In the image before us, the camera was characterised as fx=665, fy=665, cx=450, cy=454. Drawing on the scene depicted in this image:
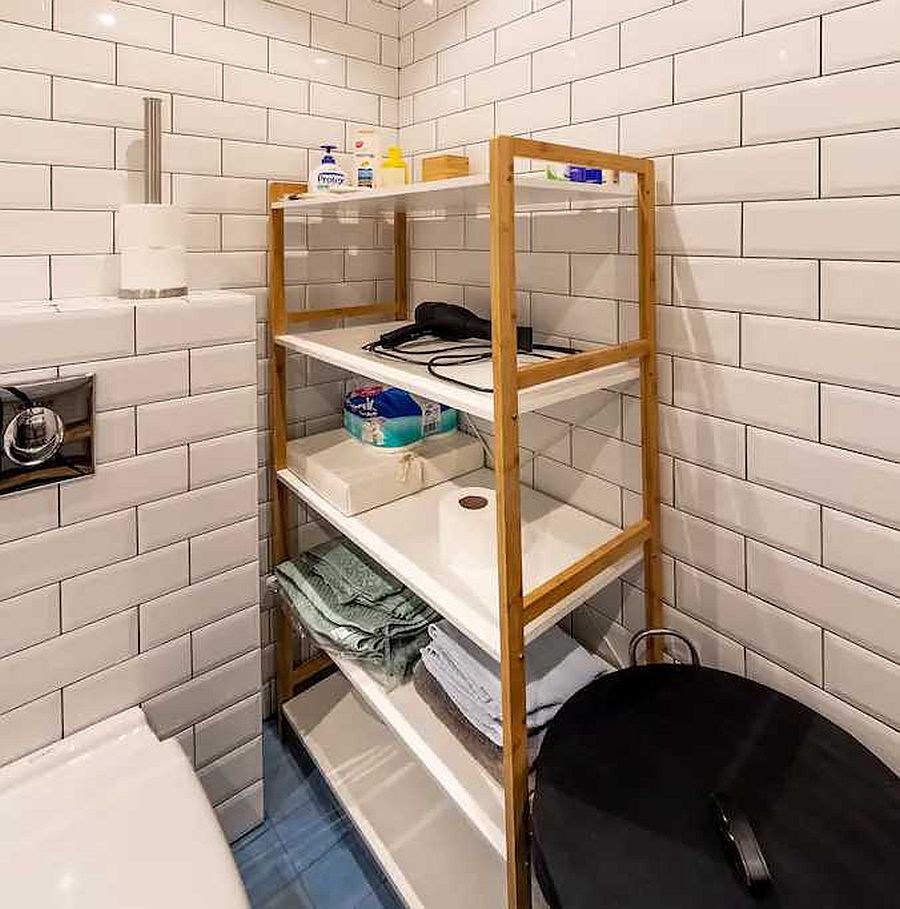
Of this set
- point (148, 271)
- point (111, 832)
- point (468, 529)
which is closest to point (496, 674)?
point (468, 529)

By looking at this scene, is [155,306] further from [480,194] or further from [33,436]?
[480,194]

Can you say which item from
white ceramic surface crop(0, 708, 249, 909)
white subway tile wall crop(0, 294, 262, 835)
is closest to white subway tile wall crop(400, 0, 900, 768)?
white subway tile wall crop(0, 294, 262, 835)

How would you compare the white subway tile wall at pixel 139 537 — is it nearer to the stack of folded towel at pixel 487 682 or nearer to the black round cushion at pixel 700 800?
the stack of folded towel at pixel 487 682

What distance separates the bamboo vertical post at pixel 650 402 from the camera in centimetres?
107

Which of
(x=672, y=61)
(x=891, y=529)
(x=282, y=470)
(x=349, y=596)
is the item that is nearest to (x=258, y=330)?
(x=282, y=470)

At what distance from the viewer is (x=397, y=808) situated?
1.41 meters

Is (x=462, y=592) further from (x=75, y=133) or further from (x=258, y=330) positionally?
(x=75, y=133)

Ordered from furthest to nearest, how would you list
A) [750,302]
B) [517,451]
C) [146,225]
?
1. [146,225]
2. [750,302]
3. [517,451]

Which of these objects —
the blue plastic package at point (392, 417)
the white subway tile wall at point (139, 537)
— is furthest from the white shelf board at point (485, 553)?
the white subway tile wall at point (139, 537)

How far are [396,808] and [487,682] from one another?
1.66ft

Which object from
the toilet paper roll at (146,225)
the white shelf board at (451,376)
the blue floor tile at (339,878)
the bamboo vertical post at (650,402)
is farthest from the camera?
the blue floor tile at (339,878)

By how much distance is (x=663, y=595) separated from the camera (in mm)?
1209

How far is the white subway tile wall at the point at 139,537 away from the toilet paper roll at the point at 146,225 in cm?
12

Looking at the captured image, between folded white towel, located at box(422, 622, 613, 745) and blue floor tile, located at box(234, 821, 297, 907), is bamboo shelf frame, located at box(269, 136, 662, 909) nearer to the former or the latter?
folded white towel, located at box(422, 622, 613, 745)
